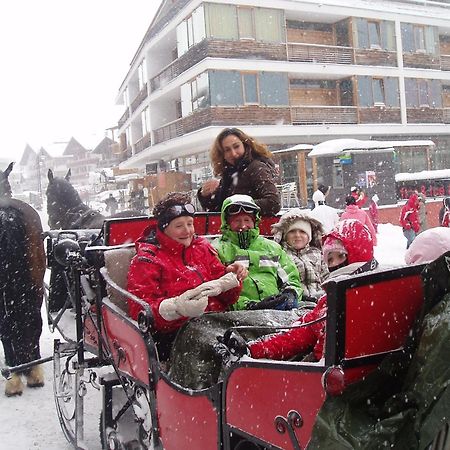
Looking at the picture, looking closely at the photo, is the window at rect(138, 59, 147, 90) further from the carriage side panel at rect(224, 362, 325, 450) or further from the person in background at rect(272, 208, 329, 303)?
the carriage side panel at rect(224, 362, 325, 450)

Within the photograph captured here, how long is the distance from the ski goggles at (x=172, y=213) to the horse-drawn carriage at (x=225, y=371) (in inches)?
19.6

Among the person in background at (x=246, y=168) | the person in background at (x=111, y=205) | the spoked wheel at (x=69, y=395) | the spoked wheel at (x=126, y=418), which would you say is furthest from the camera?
the person in background at (x=111, y=205)

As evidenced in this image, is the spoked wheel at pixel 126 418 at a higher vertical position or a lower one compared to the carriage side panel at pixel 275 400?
lower

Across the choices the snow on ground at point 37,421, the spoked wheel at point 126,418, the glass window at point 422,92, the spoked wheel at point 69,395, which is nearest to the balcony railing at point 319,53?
the glass window at point 422,92

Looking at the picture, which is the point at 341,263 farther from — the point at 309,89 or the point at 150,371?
the point at 309,89

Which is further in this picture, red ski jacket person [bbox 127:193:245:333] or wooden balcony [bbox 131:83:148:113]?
wooden balcony [bbox 131:83:148:113]

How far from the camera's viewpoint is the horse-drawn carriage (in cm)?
176

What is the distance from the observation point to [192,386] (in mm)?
2719

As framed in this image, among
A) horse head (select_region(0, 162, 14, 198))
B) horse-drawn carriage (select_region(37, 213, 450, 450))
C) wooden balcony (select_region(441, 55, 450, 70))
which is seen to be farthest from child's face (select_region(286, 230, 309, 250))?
wooden balcony (select_region(441, 55, 450, 70))

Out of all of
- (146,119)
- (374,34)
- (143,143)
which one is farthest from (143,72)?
(374,34)

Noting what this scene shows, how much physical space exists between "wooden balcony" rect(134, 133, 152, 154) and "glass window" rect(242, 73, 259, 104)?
6.94 metres

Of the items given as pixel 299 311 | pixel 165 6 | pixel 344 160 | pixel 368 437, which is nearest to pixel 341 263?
pixel 299 311

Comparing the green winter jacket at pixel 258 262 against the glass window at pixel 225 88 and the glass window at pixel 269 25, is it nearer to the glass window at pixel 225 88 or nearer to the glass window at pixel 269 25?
the glass window at pixel 225 88

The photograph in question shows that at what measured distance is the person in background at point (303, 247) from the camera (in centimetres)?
422
